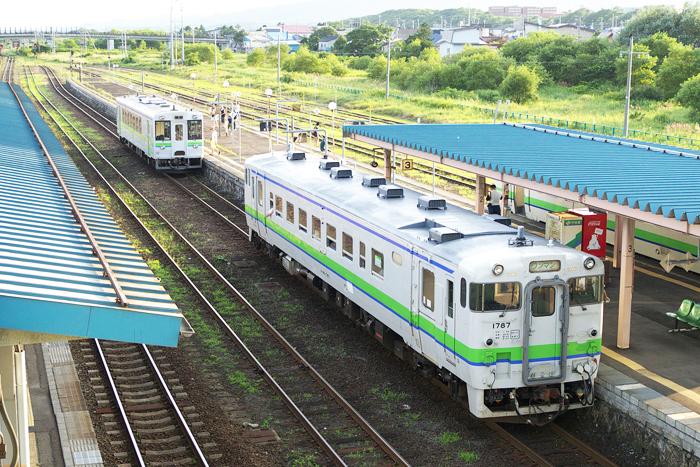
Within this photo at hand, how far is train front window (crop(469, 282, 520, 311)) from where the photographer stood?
1173cm

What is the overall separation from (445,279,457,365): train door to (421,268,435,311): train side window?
0.45m

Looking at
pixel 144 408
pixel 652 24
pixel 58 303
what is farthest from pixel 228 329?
pixel 652 24

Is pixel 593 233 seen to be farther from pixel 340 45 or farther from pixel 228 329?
pixel 340 45

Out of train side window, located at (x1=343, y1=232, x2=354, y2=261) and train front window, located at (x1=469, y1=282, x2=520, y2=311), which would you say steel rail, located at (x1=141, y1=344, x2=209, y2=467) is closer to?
train side window, located at (x1=343, y1=232, x2=354, y2=261)

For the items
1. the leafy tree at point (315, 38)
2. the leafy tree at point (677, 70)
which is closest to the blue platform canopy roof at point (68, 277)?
the leafy tree at point (677, 70)

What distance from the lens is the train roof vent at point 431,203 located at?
1510 cm

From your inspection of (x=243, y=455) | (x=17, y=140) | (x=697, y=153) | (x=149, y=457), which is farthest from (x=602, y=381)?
(x=17, y=140)

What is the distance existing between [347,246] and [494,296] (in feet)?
15.7

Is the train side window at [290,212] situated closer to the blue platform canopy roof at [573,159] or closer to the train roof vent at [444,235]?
the blue platform canopy roof at [573,159]

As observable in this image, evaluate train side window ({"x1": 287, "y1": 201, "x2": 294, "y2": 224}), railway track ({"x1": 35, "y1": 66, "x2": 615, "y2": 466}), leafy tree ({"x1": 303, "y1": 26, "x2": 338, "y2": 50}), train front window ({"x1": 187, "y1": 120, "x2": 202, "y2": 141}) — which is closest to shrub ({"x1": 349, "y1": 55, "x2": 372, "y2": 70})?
leafy tree ({"x1": 303, "y1": 26, "x2": 338, "y2": 50})

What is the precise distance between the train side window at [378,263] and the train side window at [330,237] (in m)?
1.96

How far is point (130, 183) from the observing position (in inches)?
1331

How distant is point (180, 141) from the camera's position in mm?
35500

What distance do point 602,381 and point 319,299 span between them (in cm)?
770
